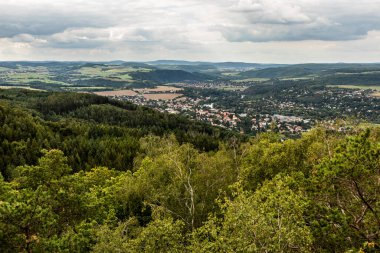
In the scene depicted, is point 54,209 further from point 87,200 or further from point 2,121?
point 2,121

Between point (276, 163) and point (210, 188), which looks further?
point (210, 188)

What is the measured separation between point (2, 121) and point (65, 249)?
496ft

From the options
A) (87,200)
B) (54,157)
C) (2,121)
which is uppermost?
(54,157)

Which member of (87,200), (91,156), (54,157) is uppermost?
(54,157)

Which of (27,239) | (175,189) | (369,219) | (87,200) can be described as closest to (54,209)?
(87,200)

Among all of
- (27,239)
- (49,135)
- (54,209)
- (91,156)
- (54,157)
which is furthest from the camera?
(49,135)

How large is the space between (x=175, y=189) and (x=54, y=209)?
51.3 feet

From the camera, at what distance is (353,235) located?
85.3 feet

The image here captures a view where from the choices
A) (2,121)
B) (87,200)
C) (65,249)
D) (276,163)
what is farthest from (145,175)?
(2,121)

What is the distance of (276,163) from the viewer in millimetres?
44312

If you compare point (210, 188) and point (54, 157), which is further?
point (210, 188)

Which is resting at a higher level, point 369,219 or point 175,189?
point 369,219

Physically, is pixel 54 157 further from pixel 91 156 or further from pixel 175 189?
pixel 91 156

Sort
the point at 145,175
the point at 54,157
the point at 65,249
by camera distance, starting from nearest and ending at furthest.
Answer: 1. the point at 65,249
2. the point at 54,157
3. the point at 145,175
